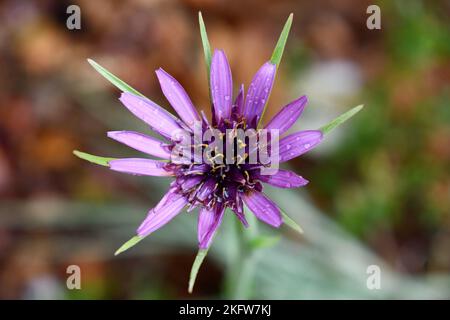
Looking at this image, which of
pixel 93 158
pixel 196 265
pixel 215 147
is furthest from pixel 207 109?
pixel 196 265

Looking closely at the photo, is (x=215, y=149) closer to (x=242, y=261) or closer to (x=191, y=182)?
(x=191, y=182)

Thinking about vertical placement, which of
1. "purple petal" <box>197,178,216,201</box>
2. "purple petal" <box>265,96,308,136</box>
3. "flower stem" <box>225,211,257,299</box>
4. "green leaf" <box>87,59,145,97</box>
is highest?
"green leaf" <box>87,59,145,97</box>

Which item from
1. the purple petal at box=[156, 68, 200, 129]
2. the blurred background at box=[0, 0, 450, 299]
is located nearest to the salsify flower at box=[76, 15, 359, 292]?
the purple petal at box=[156, 68, 200, 129]

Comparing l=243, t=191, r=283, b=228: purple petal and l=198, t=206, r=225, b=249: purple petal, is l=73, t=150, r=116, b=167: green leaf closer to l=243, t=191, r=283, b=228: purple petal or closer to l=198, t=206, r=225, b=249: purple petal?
l=198, t=206, r=225, b=249: purple petal

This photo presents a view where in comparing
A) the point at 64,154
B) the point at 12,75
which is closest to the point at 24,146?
the point at 64,154

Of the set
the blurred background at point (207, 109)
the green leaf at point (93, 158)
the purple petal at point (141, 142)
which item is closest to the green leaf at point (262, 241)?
the purple petal at point (141, 142)
